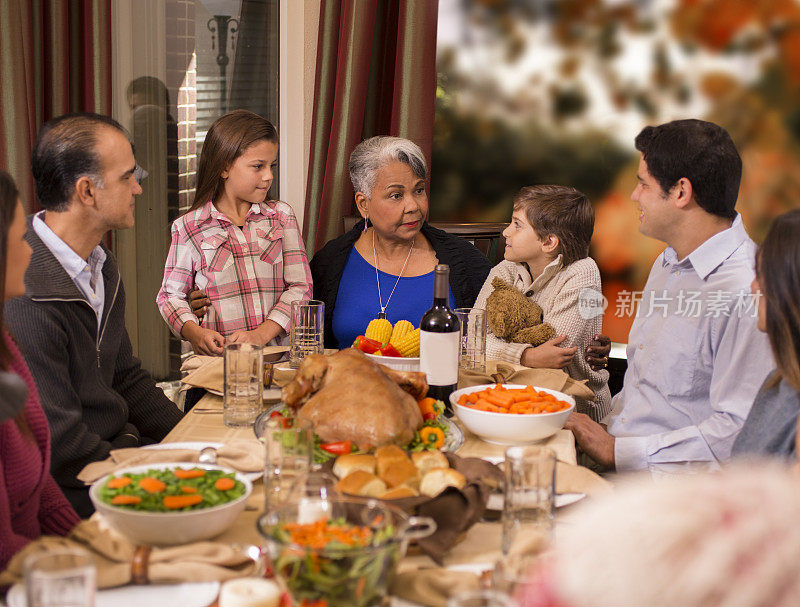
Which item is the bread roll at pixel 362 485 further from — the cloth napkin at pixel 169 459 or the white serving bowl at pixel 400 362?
the white serving bowl at pixel 400 362

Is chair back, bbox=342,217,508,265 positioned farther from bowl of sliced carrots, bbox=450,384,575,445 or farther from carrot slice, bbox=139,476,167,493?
carrot slice, bbox=139,476,167,493

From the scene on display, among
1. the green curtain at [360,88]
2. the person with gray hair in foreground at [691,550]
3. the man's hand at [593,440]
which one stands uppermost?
the green curtain at [360,88]

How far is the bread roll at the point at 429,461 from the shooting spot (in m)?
1.40

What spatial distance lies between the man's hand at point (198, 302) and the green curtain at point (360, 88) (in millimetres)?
932

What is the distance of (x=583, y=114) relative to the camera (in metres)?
3.94

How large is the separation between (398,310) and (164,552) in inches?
75.3

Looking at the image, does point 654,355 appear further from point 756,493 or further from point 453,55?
point 453,55

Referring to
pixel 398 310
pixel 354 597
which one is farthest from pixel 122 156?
pixel 354 597

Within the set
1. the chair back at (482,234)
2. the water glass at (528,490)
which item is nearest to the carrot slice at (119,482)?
the water glass at (528,490)

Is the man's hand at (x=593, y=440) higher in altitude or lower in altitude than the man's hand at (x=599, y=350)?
lower

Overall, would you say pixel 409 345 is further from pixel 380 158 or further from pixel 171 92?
pixel 171 92

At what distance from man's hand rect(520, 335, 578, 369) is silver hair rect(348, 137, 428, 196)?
0.81 m

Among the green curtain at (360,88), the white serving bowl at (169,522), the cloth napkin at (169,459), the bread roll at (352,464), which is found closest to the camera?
the white serving bowl at (169,522)

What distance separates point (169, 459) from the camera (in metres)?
1.50
